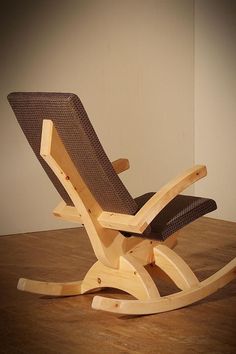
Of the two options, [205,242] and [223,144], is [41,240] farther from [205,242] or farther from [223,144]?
[223,144]

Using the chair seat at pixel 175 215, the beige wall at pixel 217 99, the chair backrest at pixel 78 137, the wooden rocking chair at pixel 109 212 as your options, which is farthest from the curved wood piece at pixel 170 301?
the beige wall at pixel 217 99

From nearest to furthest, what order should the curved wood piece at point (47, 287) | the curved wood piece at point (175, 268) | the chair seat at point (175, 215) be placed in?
the chair seat at point (175, 215) < the curved wood piece at point (175, 268) < the curved wood piece at point (47, 287)

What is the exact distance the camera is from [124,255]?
3656 mm

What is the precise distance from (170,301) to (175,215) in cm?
38

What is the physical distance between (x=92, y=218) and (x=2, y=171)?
188cm

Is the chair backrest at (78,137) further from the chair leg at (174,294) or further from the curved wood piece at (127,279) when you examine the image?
the chair leg at (174,294)

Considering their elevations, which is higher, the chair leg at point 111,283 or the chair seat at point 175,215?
the chair seat at point 175,215

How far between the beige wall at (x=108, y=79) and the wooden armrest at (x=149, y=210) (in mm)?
1908

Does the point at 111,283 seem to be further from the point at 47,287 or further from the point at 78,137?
the point at 78,137

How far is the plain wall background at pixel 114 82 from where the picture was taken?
530cm

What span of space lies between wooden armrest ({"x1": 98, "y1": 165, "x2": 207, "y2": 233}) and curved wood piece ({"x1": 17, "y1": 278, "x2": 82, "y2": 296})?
0.47 meters

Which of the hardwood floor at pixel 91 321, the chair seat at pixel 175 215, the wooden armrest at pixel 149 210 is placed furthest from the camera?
the chair seat at pixel 175 215

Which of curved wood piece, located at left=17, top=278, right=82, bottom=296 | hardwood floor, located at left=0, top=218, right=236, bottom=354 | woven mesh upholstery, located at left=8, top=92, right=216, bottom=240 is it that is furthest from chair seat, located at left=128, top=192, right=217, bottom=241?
curved wood piece, located at left=17, top=278, right=82, bottom=296

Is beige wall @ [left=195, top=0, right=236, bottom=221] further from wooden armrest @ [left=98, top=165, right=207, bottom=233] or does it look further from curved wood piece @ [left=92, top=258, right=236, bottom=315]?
wooden armrest @ [left=98, top=165, right=207, bottom=233]
